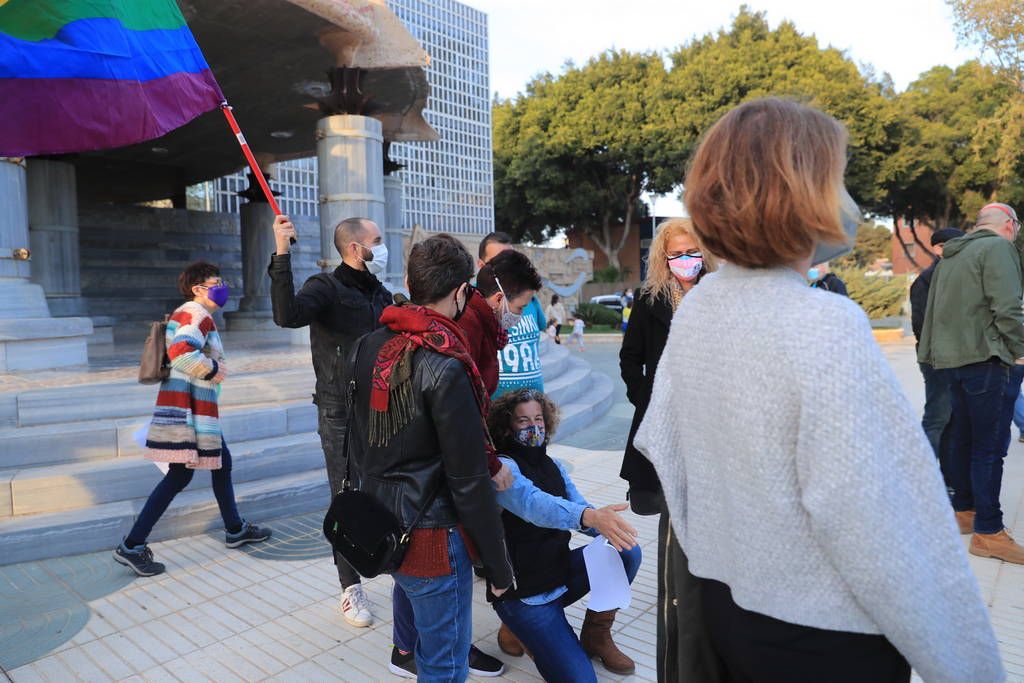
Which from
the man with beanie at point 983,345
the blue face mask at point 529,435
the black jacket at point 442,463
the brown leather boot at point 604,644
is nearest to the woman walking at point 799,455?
the black jacket at point 442,463

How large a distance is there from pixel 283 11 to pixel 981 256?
23.0 feet

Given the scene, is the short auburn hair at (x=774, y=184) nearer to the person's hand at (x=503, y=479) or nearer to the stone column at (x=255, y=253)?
the person's hand at (x=503, y=479)

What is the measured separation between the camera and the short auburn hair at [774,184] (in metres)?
1.21

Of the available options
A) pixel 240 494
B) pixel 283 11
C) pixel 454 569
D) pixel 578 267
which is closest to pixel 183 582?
pixel 240 494

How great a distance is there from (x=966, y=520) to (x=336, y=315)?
4.20 meters

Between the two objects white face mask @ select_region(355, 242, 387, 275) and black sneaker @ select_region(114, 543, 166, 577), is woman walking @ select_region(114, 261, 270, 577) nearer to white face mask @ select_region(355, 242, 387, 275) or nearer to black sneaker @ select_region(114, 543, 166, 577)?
black sneaker @ select_region(114, 543, 166, 577)

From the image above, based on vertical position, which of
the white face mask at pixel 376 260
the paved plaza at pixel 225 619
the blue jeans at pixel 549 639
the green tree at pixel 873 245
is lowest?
the paved plaza at pixel 225 619

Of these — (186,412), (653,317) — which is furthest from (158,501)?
(653,317)

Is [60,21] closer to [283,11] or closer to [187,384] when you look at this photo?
[187,384]

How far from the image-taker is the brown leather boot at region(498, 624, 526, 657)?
323 centimetres

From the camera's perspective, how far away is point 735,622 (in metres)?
1.35

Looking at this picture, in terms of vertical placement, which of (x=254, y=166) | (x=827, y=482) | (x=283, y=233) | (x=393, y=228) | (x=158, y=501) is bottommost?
(x=158, y=501)

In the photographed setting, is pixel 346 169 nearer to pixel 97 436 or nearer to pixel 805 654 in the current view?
pixel 97 436

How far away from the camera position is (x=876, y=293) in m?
22.1
